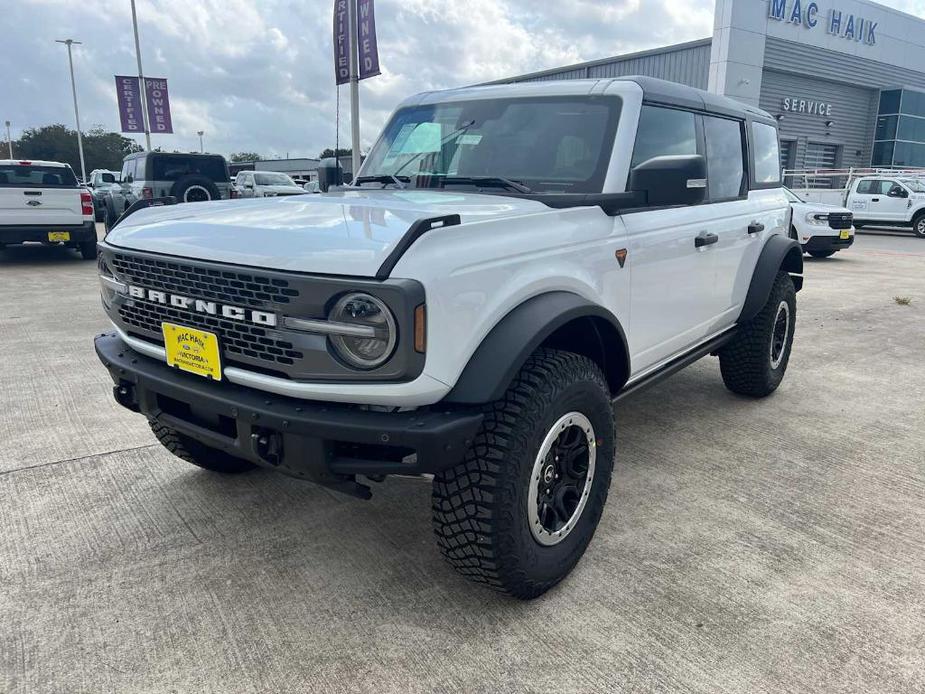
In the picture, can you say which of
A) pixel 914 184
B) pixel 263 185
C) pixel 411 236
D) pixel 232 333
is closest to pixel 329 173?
pixel 232 333

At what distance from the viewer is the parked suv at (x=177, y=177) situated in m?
14.9

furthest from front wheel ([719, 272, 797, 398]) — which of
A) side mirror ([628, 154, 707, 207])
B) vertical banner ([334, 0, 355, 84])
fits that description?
vertical banner ([334, 0, 355, 84])

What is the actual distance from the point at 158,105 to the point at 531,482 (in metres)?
32.6

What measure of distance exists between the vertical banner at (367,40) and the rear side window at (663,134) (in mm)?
8264

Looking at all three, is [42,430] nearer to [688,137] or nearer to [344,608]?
[344,608]

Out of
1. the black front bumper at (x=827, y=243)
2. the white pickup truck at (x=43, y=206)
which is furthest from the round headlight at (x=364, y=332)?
the black front bumper at (x=827, y=243)

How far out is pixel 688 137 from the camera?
3.63m

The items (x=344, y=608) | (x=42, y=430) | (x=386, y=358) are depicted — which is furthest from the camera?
(x=42, y=430)

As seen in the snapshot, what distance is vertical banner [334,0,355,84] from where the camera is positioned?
10.7m

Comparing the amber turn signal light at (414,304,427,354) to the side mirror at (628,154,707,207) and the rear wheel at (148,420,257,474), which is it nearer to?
the side mirror at (628,154,707,207)

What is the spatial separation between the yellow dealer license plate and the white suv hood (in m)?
0.26

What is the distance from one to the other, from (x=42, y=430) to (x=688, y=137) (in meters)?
3.92

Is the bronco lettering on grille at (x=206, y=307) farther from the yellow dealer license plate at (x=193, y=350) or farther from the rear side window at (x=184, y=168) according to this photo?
the rear side window at (x=184, y=168)

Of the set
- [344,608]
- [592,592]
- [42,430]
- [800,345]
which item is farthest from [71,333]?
[800,345]
